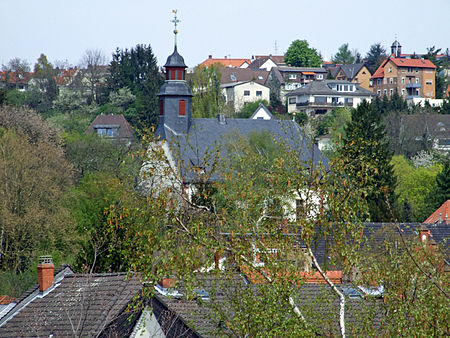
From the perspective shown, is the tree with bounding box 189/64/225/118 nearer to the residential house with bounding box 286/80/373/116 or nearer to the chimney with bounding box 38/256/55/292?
the residential house with bounding box 286/80/373/116

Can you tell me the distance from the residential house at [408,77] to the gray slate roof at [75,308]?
88.2m

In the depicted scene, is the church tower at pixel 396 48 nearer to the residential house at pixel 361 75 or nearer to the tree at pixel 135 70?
the residential house at pixel 361 75

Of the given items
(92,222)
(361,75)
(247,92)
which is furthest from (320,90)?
(92,222)

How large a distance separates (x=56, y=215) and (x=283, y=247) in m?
26.5

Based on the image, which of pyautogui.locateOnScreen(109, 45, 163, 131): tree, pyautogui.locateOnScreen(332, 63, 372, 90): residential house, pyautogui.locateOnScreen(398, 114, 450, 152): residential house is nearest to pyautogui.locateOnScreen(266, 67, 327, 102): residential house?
pyautogui.locateOnScreen(332, 63, 372, 90): residential house

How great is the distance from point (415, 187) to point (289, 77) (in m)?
50.0

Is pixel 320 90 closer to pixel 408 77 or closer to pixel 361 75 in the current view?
pixel 408 77

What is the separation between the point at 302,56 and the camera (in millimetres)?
115938

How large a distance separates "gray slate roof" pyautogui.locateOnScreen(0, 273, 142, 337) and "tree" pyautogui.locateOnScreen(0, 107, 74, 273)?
14.9 meters

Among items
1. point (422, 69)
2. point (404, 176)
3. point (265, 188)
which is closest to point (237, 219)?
point (265, 188)

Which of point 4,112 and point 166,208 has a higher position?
point 4,112

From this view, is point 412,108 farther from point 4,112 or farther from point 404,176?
point 4,112

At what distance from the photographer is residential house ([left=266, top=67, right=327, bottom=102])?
98.7 m

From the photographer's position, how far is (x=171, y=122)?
51.8 m
